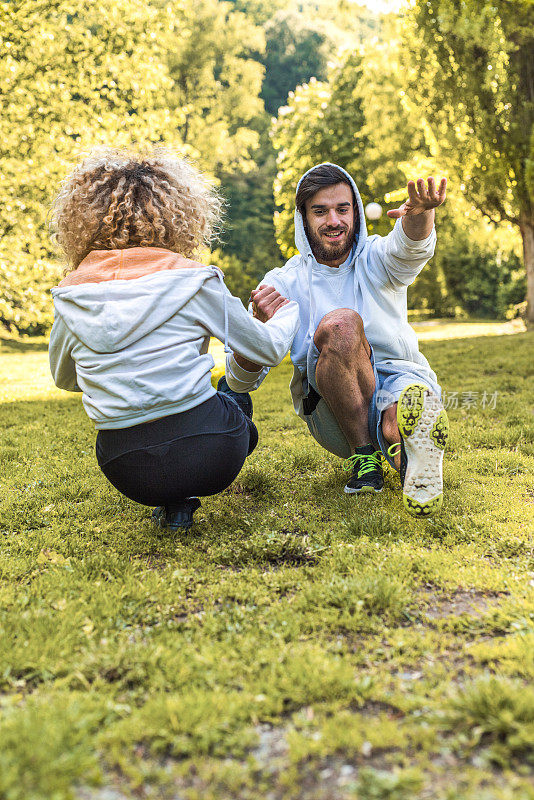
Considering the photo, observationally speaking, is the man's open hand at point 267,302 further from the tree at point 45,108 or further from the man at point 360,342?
the tree at point 45,108

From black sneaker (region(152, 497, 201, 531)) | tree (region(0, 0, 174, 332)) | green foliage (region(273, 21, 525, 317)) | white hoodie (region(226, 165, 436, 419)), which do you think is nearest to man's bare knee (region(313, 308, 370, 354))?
white hoodie (region(226, 165, 436, 419))

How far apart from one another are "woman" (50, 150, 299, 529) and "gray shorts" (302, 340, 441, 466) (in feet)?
2.23

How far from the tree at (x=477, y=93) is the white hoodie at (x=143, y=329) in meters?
12.3

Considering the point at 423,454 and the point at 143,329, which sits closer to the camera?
the point at 143,329

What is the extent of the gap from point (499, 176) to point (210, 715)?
15.1 metres

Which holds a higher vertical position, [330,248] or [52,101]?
[52,101]

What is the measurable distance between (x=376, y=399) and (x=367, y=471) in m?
0.40

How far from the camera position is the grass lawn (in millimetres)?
1553

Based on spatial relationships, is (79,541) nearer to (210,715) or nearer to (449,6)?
(210,715)

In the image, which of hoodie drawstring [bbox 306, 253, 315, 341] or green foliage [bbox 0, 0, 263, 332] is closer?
hoodie drawstring [bbox 306, 253, 315, 341]

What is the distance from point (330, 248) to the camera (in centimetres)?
390

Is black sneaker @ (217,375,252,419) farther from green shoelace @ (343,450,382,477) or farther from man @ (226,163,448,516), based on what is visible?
green shoelace @ (343,450,382,477)

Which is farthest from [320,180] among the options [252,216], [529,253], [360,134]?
[252,216]

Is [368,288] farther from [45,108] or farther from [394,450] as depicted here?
[45,108]
